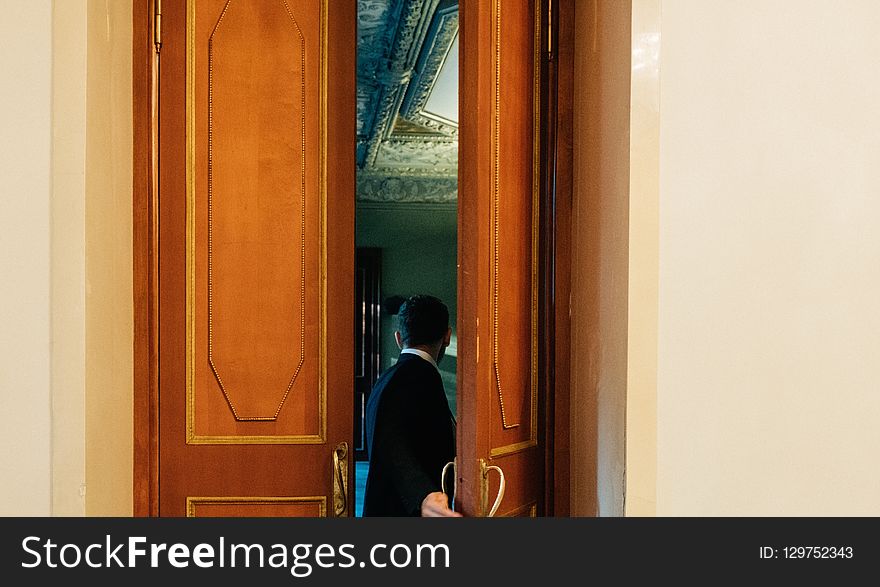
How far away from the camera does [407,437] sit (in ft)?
7.33

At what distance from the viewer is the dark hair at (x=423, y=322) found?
8.28 feet

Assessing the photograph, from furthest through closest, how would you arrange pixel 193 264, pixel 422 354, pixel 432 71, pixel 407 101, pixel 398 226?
pixel 398 226 < pixel 407 101 < pixel 432 71 < pixel 422 354 < pixel 193 264

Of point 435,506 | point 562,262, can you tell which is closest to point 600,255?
point 562,262

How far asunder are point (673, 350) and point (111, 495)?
1.23m

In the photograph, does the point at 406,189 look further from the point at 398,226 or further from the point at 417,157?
the point at 417,157

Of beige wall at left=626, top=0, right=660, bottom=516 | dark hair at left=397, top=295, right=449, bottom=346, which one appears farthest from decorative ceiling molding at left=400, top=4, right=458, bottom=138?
beige wall at left=626, top=0, right=660, bottom=516

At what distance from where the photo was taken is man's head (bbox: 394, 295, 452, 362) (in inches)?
99.1

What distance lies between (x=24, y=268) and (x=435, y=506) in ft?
3.26

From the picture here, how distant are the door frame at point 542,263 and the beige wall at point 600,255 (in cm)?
3

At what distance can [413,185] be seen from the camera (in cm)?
823

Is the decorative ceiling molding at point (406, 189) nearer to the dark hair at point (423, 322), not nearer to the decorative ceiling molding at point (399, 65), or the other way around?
the decorative ceiling molding at point (399, 65)

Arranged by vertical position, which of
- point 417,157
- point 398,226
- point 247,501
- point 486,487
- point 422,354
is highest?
point 417,157
